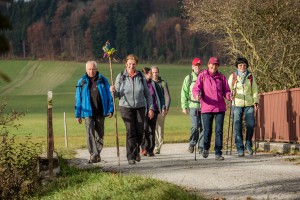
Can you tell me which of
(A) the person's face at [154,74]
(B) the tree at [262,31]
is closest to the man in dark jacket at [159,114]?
(A) the person's face at [154,74]

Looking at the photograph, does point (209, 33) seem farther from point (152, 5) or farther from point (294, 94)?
point (152, 5)

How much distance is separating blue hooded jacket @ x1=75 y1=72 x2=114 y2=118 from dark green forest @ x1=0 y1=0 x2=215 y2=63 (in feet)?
354

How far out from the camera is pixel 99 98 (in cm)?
1446

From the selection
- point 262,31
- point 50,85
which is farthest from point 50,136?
point 50,85

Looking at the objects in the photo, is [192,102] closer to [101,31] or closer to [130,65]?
[130,65]

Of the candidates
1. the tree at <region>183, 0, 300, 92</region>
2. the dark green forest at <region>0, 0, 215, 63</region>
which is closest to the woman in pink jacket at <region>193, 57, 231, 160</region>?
the tree at <region>183, 0, 300, 92</region>

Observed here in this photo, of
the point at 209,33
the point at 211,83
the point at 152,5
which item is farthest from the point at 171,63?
the point at 211,83

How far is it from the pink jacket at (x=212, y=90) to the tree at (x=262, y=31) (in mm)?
6185

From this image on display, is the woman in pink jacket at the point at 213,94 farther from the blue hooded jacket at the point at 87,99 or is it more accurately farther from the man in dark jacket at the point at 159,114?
the man in dark jacket at the point at 159,114

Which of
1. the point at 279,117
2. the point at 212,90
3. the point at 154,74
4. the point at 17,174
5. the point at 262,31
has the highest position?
the point at 262,31

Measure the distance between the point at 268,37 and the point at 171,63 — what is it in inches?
3914

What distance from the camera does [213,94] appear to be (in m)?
14.9

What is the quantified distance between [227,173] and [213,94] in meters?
3.23

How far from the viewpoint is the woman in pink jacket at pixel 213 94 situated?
14867 mm
